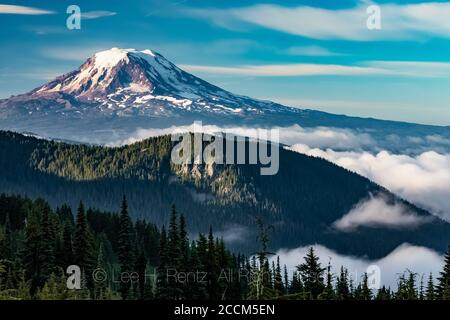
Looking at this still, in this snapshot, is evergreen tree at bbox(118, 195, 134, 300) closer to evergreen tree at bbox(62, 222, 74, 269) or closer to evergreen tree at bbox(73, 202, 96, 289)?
evergreen tree at bbox(62, 222, 74, 269)

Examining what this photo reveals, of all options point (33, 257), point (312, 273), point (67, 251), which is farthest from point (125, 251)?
point (312, 273)

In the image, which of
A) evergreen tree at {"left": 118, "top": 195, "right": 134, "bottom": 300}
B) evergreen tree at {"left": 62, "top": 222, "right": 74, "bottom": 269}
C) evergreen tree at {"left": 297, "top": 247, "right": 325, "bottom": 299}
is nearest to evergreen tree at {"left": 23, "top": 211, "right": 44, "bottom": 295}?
evergreen tree at {"left": 62, "top": 222, "right": 74, "bottom": 269}

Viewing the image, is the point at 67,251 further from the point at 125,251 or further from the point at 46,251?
the point at 125,251

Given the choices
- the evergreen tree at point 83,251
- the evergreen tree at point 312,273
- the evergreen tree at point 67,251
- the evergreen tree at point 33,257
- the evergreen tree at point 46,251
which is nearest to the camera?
the evergreen tree at point 312,273

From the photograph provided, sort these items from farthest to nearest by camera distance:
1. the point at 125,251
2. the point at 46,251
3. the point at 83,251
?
the point at 125,251 < the point at 83,251 < the point at 46,251

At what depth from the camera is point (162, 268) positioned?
61.6 metres

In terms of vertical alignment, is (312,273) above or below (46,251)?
below

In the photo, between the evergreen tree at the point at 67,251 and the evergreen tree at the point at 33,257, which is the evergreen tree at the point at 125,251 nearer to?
the evergreen tree at the point at 67,251

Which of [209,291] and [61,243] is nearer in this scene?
[209,291]

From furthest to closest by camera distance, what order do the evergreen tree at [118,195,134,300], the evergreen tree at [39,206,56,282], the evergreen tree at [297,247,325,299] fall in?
the evergreen tree at [118,195,134,300]
the evergreen tree at [39,206,56,282]
the evergreen tree at [297,247,325,299]

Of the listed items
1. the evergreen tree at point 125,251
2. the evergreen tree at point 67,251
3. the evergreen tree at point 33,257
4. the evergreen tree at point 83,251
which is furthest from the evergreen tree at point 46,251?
the evergreen tree at point 125,251
